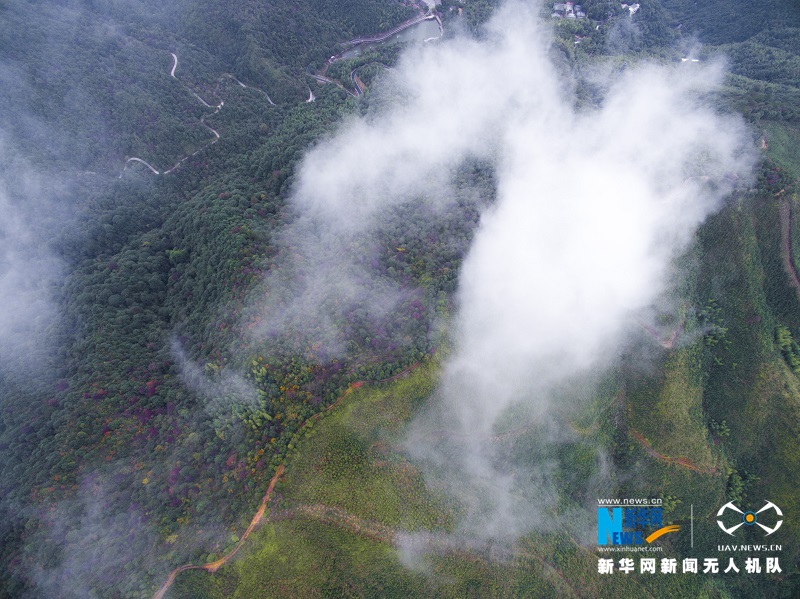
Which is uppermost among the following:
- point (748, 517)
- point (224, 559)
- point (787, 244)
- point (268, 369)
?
point (787, 244)

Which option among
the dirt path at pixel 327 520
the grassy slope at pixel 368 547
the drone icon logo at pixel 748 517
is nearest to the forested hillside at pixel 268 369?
the grassy slope at pixel 368 547

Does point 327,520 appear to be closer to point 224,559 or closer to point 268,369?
point 224,559

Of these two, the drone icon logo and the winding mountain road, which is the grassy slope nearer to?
the drone icon logo

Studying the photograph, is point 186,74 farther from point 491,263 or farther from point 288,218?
point 491,263

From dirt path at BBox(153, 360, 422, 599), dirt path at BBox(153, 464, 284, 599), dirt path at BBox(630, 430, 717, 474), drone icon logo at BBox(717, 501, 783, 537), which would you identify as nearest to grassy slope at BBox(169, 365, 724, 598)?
dirt path at BBox(153, 360, 422, 599)

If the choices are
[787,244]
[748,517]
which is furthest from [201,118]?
[748,517]

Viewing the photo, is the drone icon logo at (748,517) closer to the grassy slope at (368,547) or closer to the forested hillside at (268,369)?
the forested hillside at (268,369)
